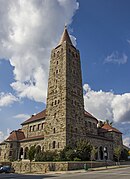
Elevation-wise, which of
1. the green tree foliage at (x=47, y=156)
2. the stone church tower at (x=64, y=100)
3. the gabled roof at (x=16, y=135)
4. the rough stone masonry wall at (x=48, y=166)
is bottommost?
the rough stone masonry wall at (x=48, y=166)

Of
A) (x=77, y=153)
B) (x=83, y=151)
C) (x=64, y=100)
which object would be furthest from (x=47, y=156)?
(x=64, y=100)

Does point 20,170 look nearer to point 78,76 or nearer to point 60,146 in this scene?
point 60,146

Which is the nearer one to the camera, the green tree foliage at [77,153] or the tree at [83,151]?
the green tree foliage at [77,153]

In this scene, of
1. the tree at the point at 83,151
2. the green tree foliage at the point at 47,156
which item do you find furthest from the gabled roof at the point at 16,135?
the tree at the point at 83,151

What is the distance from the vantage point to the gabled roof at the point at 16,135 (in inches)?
2340

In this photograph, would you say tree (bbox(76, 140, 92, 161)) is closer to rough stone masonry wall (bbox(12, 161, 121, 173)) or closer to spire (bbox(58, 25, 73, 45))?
rough stone masonry wall (bbox(12, 161, 121, 173))

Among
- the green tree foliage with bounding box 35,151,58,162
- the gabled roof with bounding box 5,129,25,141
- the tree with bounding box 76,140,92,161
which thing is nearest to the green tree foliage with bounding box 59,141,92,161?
the tree with bounding box 76,140,92,161

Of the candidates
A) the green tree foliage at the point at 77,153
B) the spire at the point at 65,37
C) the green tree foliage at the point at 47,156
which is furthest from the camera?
the spire at the point at 65,37

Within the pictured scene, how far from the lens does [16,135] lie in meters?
60.9

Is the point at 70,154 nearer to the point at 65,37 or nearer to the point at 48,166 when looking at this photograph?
the point at 48,166

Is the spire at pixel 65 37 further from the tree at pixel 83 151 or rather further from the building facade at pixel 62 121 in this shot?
the tree at pixel 83 151

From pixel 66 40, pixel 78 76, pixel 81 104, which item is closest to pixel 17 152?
pixel 81 104

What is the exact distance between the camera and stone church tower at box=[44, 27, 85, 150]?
151 ft

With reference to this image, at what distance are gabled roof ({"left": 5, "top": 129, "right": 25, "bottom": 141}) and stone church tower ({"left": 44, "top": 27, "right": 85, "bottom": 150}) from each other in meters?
14.3
